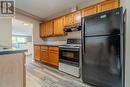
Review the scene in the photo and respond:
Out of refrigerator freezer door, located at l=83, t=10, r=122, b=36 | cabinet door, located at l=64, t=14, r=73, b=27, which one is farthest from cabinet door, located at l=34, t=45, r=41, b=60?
refrigerator freezer door, located at l=83, t=10, r=122, b=36

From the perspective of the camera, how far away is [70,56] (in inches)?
144

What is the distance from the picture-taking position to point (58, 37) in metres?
5.29

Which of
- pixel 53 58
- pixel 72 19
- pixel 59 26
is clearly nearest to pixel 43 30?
pixel 59 26

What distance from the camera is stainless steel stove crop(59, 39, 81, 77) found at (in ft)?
11.0

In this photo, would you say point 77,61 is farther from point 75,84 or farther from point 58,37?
point 58,37

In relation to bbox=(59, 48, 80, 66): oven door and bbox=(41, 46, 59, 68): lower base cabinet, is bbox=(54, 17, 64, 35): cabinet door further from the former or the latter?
bbox=(59, 48, 80, 66): oven door

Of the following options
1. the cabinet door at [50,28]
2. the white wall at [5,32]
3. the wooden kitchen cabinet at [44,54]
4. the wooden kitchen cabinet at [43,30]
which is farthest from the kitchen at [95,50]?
the wooden kitchen cabinet at [43,30]

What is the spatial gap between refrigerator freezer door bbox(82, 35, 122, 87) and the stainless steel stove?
505 mm

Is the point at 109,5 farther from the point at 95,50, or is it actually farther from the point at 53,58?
the point at 53,58

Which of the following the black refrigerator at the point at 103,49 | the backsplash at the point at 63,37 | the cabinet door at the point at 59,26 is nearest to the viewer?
the black refrigerator at the point at 103,49

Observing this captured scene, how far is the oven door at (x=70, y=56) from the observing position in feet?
11.1

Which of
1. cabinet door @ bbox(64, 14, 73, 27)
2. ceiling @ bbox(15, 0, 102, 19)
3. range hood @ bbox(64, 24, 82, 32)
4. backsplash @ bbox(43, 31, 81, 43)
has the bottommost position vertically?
backsplash @ bbox(43, 31, 81, 43)

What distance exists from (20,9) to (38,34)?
5.30ft

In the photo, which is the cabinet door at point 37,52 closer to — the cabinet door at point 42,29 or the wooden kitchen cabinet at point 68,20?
the cabinet door at point 42,29
